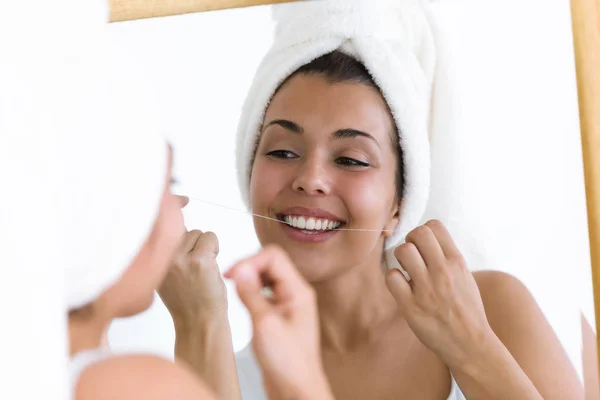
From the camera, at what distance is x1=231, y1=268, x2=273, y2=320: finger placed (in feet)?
1.61

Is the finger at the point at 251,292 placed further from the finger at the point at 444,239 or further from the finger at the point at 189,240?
the finger at the point at 444,239

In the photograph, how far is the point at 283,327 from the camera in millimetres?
486

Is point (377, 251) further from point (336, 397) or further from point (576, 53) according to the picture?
point (576, 53)

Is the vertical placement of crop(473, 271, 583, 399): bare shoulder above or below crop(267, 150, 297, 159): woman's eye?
below

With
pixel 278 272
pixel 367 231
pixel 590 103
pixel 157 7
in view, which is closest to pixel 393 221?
pixel 367 231

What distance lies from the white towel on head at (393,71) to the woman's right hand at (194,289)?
8cm

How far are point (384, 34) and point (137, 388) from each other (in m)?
0.40

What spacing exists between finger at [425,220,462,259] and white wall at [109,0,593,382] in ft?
0.18

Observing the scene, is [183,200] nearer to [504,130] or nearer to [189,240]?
[189,240]

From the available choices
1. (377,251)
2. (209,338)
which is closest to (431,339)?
(377,251)

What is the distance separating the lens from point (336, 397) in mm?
517

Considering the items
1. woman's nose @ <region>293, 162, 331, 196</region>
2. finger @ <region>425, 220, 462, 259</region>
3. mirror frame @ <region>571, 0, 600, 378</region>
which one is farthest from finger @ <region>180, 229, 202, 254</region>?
mirror frame @ <region>571, 0, 600, 378</region>

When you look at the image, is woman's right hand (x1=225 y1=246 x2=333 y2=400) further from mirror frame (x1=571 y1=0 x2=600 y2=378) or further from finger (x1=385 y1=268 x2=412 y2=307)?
mirror frame (x1=571 y1=0 x2=600 y2=378)

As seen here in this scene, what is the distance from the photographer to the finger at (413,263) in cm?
54
